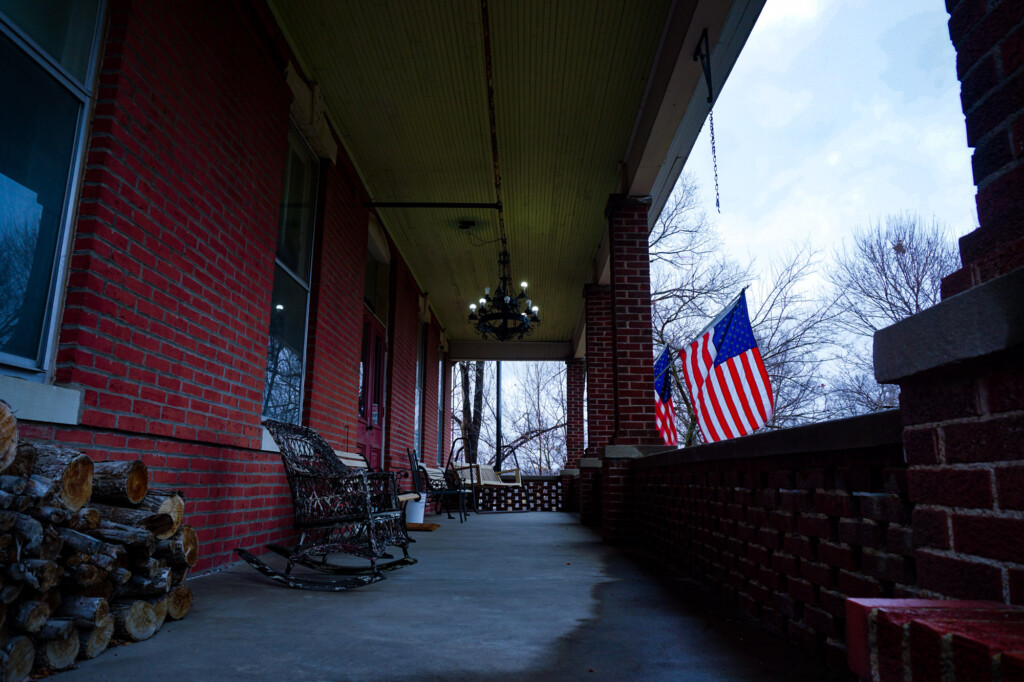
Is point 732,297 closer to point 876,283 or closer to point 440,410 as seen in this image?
point 876,283

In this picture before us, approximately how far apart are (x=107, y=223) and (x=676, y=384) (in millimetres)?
11172

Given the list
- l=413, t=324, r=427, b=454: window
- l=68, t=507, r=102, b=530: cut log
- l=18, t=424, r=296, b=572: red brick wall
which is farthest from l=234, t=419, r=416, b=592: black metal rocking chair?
l=413, t=324, r=427, b=454: window

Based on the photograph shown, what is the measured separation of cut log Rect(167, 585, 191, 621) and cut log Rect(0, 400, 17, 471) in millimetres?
847

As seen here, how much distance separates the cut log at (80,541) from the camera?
1.71 meters

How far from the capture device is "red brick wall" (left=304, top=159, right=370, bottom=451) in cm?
499

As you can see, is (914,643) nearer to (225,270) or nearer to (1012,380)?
Answer: (1012,380)

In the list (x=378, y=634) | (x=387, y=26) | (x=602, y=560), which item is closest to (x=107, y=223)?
(x=378, y=634)

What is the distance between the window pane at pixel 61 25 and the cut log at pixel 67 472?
1.52 m

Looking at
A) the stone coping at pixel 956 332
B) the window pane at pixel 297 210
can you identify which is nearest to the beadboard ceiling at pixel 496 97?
the window pane at pixel 297 210

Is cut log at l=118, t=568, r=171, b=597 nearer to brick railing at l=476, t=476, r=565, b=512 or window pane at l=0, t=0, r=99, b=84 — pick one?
window pane at l=0, t=0, r=99, b=84

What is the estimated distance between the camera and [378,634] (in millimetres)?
2125

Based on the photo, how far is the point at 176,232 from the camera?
9.63ft

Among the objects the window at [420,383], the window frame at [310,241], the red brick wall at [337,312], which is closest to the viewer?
the window frame at [310,241]

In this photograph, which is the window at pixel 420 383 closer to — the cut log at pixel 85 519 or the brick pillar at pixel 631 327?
the brick pillar at pixel 631 327
